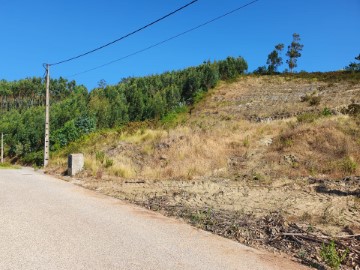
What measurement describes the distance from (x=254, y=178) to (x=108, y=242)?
799cm

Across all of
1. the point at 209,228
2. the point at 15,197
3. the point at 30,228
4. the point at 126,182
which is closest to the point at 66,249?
the point at 30,228

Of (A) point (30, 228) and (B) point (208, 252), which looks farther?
(A) point (30, 228)

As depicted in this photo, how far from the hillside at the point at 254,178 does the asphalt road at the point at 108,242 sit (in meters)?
0.59

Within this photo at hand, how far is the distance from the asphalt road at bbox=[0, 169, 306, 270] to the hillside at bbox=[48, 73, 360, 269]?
0.59 metres

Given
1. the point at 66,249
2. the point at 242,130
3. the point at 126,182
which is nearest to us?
the point at 66,249

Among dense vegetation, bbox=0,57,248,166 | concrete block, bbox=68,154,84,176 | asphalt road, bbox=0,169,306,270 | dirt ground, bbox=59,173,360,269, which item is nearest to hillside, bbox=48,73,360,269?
dirt ground, bbox=59,173,360,269

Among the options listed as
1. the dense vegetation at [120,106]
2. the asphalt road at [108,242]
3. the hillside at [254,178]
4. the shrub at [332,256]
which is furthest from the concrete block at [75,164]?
the dense vegetation at [120,106]

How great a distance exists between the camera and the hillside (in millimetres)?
6473

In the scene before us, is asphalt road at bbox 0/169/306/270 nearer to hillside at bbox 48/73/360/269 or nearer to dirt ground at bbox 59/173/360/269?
dirt ground at bbox 59/173/360/269

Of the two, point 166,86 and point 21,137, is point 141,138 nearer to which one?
point 166,86

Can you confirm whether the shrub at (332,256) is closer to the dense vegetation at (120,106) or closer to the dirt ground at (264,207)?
the dirt ground at (264,207)

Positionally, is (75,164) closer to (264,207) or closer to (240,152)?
(240,152)

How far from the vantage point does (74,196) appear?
980 centimetres

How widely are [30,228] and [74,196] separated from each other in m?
3.64
